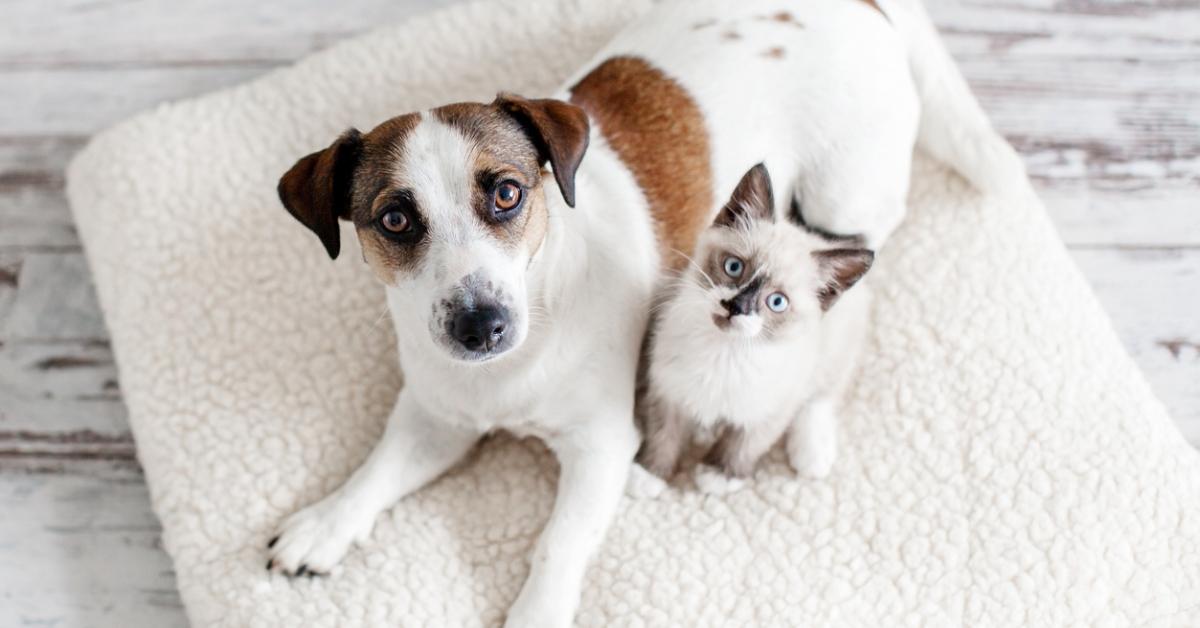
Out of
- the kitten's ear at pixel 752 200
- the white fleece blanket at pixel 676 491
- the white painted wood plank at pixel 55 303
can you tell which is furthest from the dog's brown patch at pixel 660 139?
the white painted wood plank at pixel 55 303

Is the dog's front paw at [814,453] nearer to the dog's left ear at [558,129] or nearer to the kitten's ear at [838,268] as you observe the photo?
the kitten's ear at [838,268]

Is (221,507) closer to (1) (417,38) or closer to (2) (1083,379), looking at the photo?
(1) (417,38)

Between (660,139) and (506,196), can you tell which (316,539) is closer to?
(506,196)

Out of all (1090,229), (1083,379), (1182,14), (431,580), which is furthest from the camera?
(1182,14)

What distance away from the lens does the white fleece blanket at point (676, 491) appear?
234 cm

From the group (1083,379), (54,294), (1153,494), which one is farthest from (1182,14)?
(54,294)

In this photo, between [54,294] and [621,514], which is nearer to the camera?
[621,514]

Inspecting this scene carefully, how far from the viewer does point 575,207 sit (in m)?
2.19

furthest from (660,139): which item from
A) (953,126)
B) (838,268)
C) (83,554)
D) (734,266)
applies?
(83,554)

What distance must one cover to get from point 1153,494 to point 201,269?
2457 mm

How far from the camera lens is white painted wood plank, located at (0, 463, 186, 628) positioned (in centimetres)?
259

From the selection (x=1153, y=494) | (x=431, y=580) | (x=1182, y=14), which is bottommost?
(x=431, y=580)

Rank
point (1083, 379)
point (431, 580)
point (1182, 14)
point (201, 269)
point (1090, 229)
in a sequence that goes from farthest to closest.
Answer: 1. point (1182, 14)
2. point (1090, 229)
3. point (201, 269)
4. point (1083, 379)
5. point (431, 580)

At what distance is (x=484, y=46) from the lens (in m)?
3.15
